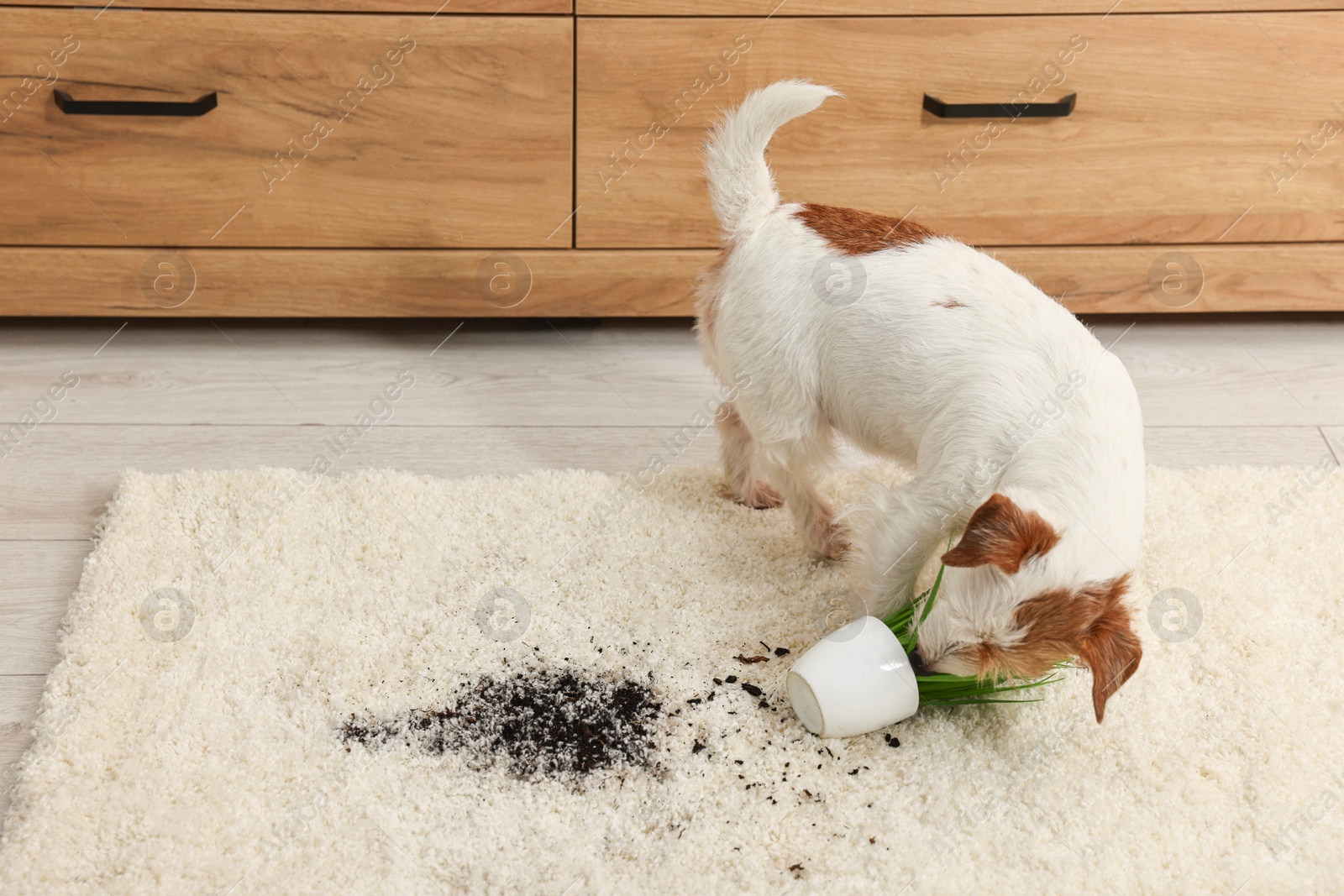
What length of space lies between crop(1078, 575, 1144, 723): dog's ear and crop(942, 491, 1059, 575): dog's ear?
0.39 ft

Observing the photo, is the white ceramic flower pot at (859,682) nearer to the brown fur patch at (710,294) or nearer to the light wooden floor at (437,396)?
the brown fur patch at (710,294)

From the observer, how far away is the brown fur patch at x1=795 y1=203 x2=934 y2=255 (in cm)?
142

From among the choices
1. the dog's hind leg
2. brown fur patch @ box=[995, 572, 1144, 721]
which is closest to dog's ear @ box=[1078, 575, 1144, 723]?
Result: brown fur patch @ box=[995, 572, 1144, 721]

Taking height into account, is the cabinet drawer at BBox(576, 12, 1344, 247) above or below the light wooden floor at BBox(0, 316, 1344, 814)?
above

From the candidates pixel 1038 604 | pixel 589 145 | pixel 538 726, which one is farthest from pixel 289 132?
pixel 1038 604

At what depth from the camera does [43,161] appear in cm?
194

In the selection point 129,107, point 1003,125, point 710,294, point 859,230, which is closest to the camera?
point 859,230

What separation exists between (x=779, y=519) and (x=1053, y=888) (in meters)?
0.75

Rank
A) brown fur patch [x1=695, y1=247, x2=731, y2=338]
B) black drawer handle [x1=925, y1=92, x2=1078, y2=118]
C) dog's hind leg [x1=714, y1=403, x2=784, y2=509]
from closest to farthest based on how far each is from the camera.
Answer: brown fur patch [x1=695, y1=247, x2=731, y2=338], dog's hind leg [x1=714, y1=403, x2=784, y2=509], black drawer handle [x1=925, y1=92, x2=1078, y2=118]

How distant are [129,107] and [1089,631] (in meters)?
1.82

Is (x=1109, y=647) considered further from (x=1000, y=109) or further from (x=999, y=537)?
(x=1000, y=109)

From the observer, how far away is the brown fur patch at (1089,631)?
1.14 metres

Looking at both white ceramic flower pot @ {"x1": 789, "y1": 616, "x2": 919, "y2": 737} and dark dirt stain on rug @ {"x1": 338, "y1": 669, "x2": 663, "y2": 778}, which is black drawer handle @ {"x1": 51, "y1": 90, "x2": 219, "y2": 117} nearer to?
dark dirt stain on rug @ {"x1": 338, "y1": 669, "x2": 663, "y2": 778}

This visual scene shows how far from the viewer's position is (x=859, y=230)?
1444mm
